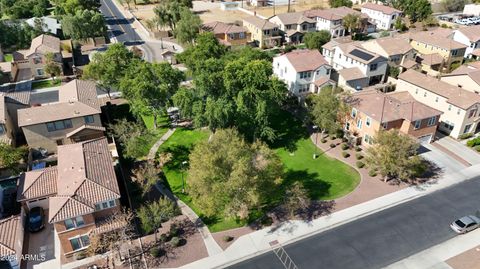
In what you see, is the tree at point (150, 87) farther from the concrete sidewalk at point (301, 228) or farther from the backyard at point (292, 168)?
the concrete sidewalk at point (301, 228)

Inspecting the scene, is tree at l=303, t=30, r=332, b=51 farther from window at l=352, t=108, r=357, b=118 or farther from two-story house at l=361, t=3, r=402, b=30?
window at l=352, t=108, r=357, b=118

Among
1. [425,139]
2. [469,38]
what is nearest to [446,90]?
[425,139]

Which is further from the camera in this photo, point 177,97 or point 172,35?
point 172,35

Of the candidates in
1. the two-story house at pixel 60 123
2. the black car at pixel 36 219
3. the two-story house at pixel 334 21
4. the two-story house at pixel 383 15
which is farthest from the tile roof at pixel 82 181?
the two-story house at pixel 383 15

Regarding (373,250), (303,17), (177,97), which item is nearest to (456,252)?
(373,250)

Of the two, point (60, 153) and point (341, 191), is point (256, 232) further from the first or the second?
point (60, 153)

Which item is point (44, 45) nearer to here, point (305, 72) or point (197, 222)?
point (305, 72)

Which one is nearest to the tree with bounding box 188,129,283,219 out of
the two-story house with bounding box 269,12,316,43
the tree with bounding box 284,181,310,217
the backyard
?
the tree with bounding box 284,181,310,217
